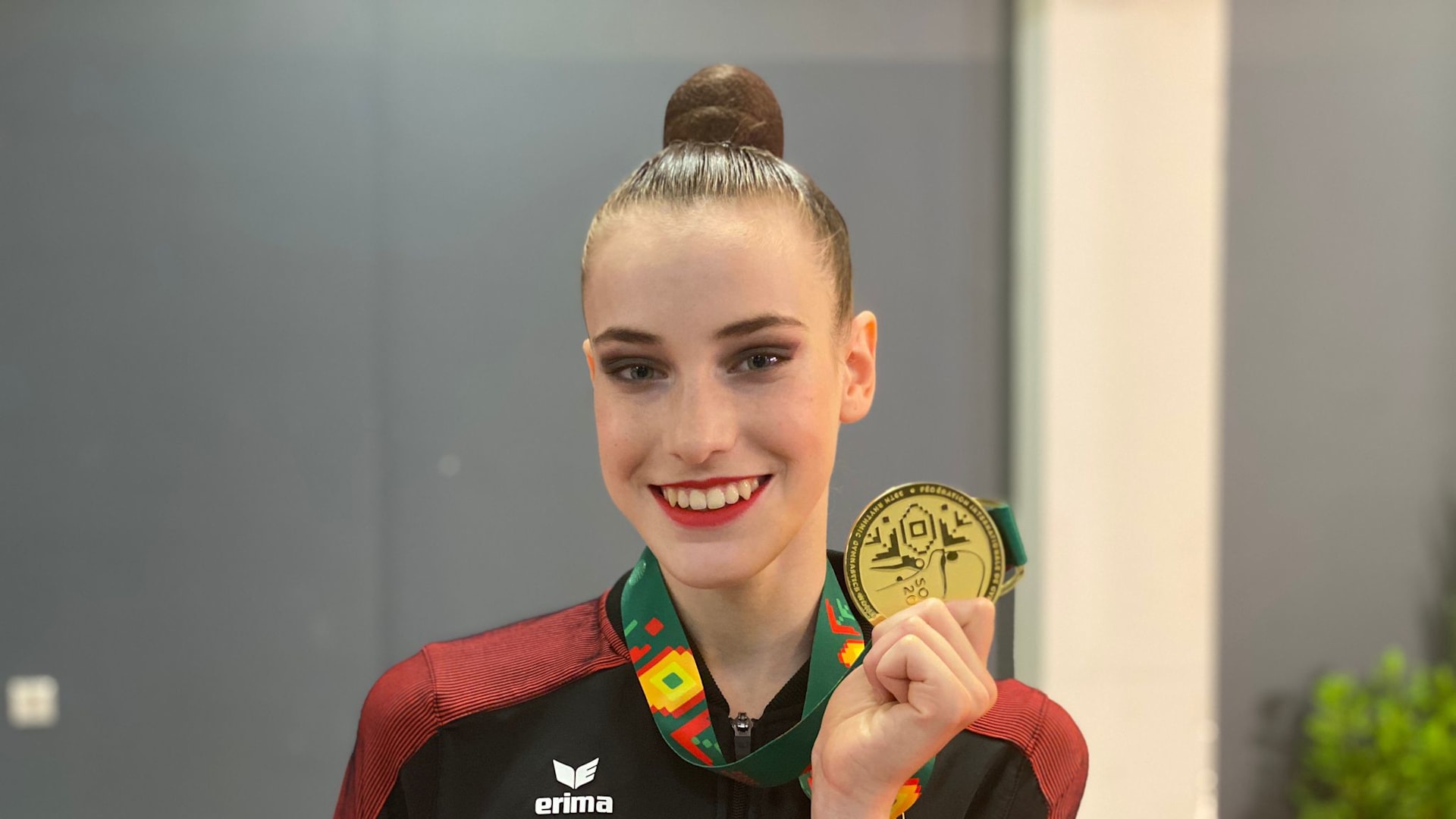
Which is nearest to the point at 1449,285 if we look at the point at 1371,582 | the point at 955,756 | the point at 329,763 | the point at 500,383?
the point at 1371,582

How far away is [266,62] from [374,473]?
54 centimetres

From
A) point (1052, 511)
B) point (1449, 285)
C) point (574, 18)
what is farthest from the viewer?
point (1449, 285)

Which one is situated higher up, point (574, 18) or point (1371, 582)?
point (574, 18)

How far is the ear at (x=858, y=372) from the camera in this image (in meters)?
1.21

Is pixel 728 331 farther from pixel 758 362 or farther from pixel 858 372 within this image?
pixel 858 372

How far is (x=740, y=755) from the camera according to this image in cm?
117

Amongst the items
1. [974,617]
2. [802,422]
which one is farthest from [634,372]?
→ [974,617]

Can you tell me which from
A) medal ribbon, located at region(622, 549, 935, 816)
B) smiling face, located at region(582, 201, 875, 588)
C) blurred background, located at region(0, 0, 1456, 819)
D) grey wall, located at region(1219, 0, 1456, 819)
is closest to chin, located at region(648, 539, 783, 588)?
smiling face, located at region(582, 201, 875, 588)

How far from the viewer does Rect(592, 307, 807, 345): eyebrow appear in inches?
42.6

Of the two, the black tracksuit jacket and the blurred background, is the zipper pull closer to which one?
the black tracksuit jacket

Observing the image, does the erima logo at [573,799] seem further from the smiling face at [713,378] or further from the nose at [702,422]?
the nose at [702,422]

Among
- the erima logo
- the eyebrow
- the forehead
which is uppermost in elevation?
the forehead

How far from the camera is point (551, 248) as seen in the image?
Answer: 152 centimetres

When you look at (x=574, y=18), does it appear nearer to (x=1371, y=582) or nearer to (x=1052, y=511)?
(x=1052, y=511)
